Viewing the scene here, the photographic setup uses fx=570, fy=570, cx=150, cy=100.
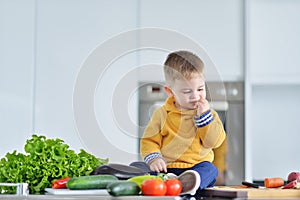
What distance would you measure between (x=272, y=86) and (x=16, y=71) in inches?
70.9

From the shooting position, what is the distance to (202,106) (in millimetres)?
1708

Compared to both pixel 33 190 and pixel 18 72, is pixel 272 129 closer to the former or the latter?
pixel 18 72

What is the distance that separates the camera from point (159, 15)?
12.6ft

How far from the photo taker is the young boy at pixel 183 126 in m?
1.73

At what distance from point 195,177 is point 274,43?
8.76 ft

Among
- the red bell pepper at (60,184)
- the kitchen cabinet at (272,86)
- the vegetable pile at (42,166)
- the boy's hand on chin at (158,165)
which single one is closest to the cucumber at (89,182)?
the red bell pepper at (60,184)

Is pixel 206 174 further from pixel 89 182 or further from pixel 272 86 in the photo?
pixel 272 86

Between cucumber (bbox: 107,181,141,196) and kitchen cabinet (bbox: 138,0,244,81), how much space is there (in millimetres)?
2475

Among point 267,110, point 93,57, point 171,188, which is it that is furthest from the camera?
point 267,110

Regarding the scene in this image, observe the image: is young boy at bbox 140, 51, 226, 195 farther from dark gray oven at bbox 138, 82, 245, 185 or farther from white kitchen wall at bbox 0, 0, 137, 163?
white kitchen wall at bbox 0, 0, 137, 163

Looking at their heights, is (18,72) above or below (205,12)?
below

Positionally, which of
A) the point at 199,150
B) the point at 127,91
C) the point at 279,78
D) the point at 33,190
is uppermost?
the point at 279,78

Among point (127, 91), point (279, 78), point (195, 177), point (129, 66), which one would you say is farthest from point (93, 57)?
point (279, 78)

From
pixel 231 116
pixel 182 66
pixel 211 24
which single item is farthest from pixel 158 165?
pixel 211 24
